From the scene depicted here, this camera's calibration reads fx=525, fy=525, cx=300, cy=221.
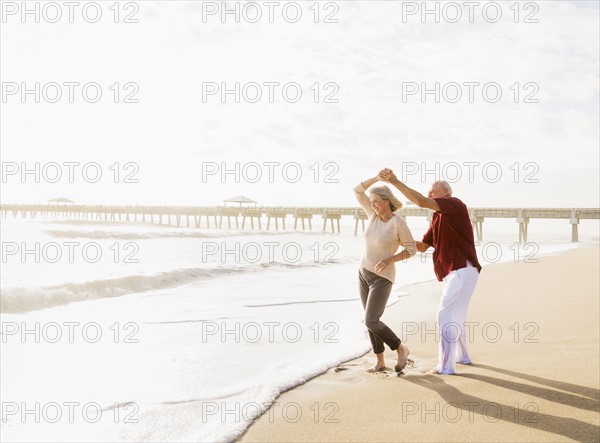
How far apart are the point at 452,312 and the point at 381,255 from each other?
793 millimetres

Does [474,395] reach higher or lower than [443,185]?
lower

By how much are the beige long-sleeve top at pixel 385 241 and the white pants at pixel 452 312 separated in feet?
1.62

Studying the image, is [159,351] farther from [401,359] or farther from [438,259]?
[438,259]

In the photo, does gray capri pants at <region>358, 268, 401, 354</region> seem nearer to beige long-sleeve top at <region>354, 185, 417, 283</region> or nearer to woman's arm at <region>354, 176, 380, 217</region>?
beige long-sleeve top at <region>354, 185, 417, 283</region>

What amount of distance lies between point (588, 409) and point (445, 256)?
157 cm

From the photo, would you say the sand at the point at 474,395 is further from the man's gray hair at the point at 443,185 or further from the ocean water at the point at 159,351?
the man's gray hair at the point at 443,185

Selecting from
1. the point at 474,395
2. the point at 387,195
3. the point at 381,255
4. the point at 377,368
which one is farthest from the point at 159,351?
the point at 474,395

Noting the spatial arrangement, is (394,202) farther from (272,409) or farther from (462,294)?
(272,409)

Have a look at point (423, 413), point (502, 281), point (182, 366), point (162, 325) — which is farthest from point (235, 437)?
point (502, 281)

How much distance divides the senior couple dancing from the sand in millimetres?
280

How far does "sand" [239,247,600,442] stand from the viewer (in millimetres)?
3189

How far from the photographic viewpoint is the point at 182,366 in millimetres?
4945

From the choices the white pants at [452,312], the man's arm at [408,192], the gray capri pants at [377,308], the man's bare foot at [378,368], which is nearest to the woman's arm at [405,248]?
the gray capri pants at [377,308]

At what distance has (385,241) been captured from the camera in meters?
4.38
